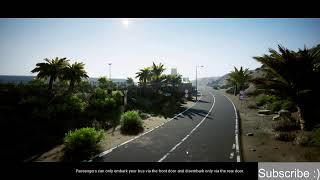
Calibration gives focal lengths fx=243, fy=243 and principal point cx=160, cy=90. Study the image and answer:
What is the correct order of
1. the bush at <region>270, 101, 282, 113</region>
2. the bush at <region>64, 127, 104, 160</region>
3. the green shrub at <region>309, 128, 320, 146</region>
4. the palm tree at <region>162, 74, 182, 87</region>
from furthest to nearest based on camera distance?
1. the palm tree at <region>162, 74, 182, 87</region>
2. the bush at <region>270, 101, 282, 113</region>
3. the green shrub at <region>309, 128, 320, 146</region>
4. the bush at <region>64, 127, 104, 160</region>

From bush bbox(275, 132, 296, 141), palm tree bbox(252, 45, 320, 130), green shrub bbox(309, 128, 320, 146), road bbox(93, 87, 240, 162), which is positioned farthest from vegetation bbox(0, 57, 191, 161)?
green shrub bbox(309, 128, 320, 146)

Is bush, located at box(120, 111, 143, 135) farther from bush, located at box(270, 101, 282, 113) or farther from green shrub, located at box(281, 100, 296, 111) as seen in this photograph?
bush, located at box(270, 101, 282, 113)

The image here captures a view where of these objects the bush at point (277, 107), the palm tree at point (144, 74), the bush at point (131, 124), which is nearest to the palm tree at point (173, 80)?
the palm tree at point (144, 74)

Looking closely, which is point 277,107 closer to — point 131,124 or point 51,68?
point 131,124

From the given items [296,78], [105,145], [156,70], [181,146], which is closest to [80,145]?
[105,145]

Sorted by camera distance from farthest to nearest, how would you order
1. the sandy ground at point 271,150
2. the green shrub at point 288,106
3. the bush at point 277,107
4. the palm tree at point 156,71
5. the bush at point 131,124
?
the palm tree at point 156,71
the bush at point 277,107
the green shrub at point 288,106
the bush at point 131,124
the sandy ground at point 271,150

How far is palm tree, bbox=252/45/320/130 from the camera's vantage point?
1386 centimetres

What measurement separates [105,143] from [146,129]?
5.03 meters

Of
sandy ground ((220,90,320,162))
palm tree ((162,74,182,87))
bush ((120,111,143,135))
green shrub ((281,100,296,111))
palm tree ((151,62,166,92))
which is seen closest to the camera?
sandy ground ((220,90,320,162))

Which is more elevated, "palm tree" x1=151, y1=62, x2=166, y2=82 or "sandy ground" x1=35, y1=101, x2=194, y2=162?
"palm tree" x1=151, y1=62, x2=166, y2=82

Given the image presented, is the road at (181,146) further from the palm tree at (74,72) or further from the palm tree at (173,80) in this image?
the palm tree at (173,80)

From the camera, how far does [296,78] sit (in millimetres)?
14047

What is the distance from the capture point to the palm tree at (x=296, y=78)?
546 inches
